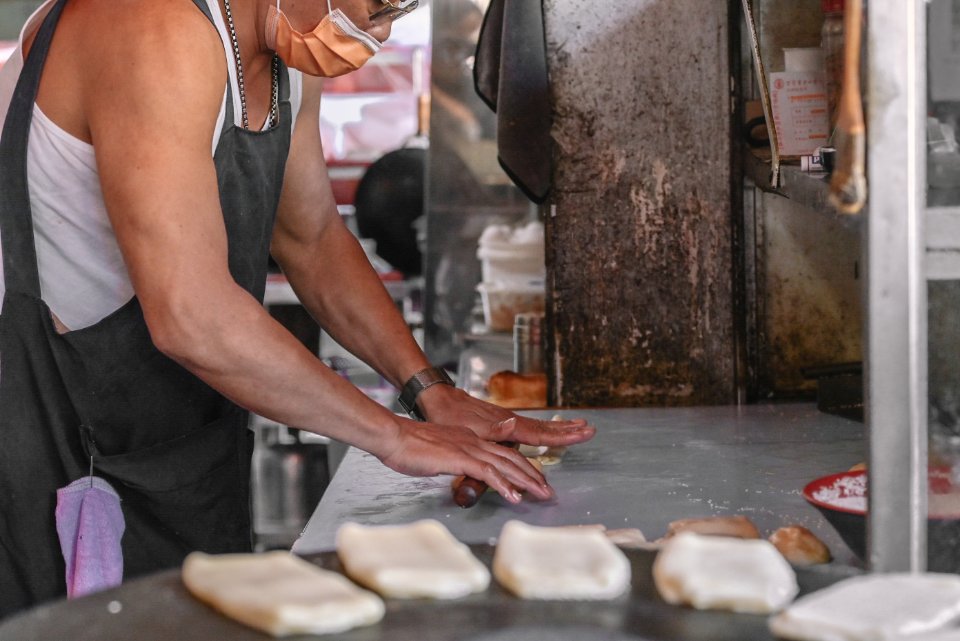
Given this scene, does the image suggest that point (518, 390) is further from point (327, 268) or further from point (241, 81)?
point (241, 81)

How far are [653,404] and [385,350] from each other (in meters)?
0.81

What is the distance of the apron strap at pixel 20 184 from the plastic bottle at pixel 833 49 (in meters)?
1.37

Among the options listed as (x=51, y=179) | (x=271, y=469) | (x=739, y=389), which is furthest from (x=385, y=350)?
(x=271, y=469)

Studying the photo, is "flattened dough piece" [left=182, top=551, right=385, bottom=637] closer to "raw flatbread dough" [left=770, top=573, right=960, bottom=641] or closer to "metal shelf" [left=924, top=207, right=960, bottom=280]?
"raw flatbread dough" [left=770, top=573, right=960, bottom=641]

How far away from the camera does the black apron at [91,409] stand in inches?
74.4

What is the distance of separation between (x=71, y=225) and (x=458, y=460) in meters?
0.78

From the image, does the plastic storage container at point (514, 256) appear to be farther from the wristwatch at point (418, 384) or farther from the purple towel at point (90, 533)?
the purple towel at point (90, 533)

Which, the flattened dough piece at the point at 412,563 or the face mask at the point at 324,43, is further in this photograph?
the face mask at the point at 324,43

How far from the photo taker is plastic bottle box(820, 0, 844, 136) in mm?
2057

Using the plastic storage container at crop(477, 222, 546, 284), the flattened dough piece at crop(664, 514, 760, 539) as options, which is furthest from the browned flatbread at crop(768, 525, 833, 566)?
the plastic storage container at crop(477, 222, 546, 284)

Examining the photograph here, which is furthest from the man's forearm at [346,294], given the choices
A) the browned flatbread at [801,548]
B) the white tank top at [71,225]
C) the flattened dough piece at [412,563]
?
the flattened dough piece at [412,563]

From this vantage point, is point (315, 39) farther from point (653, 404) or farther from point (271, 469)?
point (271, 469)

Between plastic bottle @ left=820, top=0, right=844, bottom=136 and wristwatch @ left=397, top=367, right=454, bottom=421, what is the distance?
869mm

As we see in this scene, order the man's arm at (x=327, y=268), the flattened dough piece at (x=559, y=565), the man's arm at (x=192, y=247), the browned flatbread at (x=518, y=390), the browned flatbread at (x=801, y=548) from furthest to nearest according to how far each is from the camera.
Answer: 1. the browned flatbread at (x=518, y=390)
2. the man's arm at (x=327, y=268)
3. the man's arm at (x=192, y=247)
4. the browned flatbread at (x=801, y=548)
5. the flattened dough piece at (x=559, y=565)
